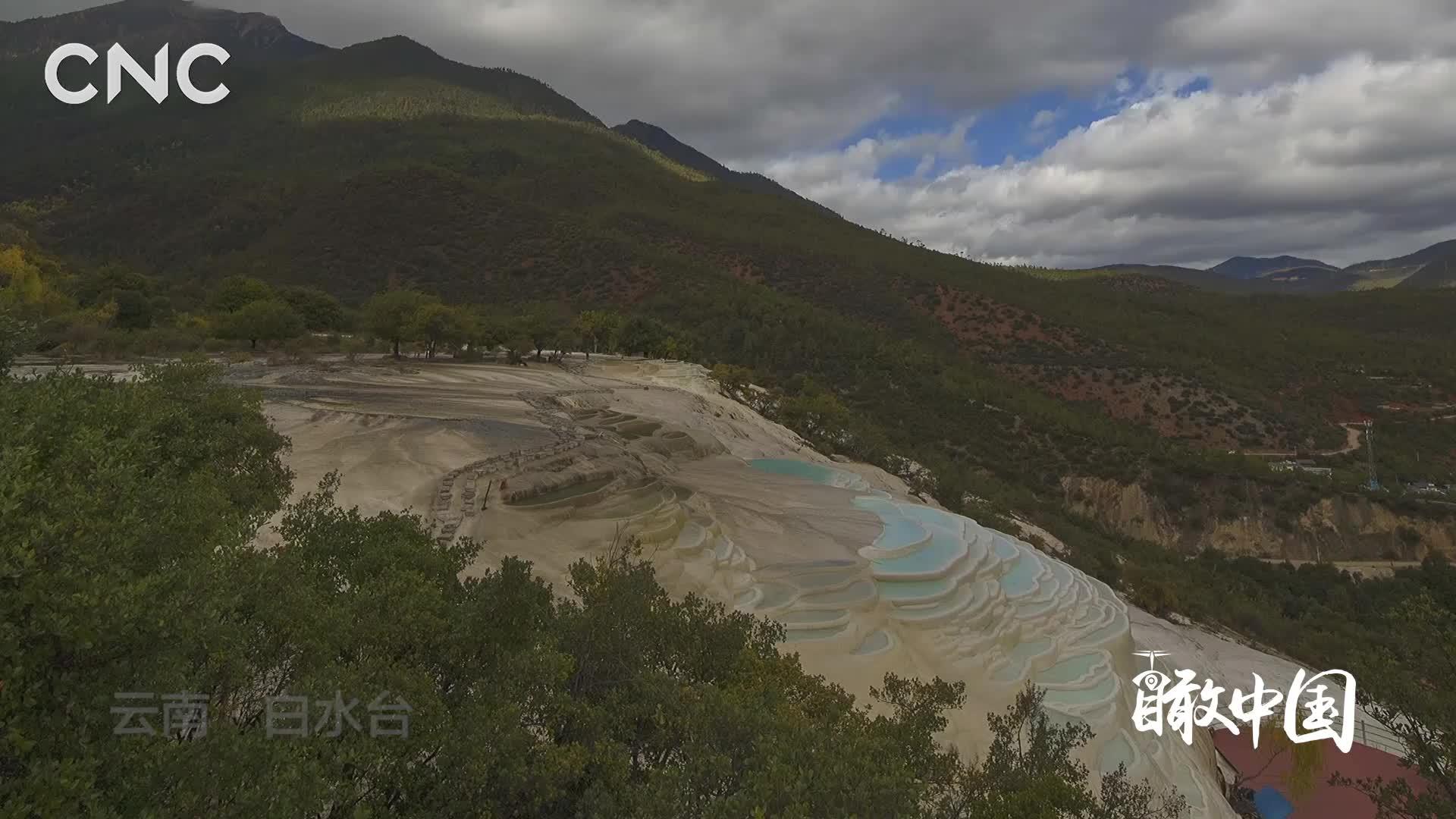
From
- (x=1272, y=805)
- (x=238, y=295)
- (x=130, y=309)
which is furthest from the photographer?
(x=238, y=295)

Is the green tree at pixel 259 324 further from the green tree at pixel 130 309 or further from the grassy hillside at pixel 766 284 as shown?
the grassy hillside at pixel 766 284

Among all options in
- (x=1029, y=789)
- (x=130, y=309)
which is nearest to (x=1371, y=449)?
(x=1029, y=789)

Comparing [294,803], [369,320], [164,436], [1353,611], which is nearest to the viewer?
[294,803]

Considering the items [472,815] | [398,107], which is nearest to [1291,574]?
[472,815]

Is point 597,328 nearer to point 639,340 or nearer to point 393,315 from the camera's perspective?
point 639,340

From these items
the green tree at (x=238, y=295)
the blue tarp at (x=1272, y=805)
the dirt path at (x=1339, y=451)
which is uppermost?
the green tree at (x=238, y=295)

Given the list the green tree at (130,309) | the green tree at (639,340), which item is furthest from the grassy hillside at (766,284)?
the green tree at (130,309)

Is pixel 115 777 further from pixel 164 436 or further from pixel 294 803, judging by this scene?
pixel 164 436
